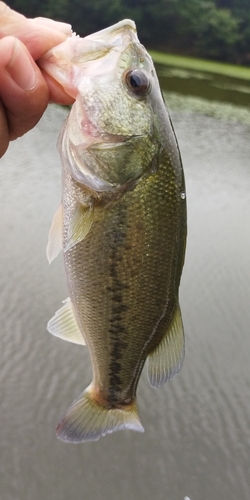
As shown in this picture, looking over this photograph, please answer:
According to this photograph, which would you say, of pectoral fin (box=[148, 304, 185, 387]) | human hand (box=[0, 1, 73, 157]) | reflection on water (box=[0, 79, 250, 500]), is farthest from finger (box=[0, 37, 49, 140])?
reflection on water (box=[0, 79, 250, 500])

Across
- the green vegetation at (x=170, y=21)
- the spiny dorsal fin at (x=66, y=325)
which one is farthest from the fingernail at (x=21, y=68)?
the green vegetation at (x=170, y=21)

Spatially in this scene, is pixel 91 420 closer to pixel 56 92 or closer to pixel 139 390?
pixel 56 92

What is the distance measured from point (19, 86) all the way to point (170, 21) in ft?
136

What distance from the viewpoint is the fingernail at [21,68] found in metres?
1.35

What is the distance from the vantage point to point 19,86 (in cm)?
140

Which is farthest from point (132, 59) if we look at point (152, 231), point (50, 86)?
point (152, 231)

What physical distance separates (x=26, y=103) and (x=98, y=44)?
30 cm

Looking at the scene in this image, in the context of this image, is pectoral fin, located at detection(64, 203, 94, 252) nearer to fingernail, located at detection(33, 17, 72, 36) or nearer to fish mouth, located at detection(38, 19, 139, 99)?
fish mouth, located at detection(38, 19, 139, 99)

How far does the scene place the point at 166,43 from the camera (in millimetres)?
36688

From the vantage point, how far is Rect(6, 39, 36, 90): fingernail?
1.35m


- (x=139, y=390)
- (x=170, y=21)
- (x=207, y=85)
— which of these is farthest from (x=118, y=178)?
(x=170, y=21)

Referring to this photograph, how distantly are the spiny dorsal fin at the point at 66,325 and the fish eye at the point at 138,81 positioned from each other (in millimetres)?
832

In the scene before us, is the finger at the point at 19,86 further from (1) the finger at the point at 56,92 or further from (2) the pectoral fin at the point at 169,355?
(2) the pectoral fin at the point at 169,355

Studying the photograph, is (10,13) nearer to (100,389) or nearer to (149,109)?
(149,109)
